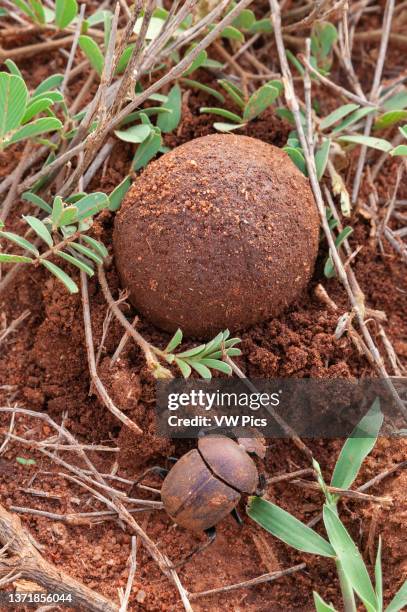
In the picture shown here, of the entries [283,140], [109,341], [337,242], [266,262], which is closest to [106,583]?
[109,341]

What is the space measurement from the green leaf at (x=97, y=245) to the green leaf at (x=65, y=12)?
102 centimetres

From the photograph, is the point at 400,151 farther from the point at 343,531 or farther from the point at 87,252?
the point at 343,531

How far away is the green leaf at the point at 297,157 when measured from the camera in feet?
8.76

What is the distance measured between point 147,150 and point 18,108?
543 millimetres

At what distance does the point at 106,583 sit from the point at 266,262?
1190mm

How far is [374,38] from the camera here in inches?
135

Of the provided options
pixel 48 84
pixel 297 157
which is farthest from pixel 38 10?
pixel 297 157

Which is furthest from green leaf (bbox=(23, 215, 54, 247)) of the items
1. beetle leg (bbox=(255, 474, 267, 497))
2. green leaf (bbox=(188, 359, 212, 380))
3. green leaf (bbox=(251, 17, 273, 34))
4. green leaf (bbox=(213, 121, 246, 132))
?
green leaf (bbox=(251, 17, 273, 34))

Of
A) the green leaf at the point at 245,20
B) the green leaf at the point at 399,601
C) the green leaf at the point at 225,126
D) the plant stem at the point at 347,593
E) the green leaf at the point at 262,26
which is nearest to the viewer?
the green leaf at the point at 399,601

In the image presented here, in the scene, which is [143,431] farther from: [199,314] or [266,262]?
[266,262]

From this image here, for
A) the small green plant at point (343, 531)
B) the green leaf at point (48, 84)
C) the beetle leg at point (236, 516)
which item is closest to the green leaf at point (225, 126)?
the green leaf at point (48, 84)

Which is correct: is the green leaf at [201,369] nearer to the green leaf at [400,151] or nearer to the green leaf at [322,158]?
the green leaf at [322,158]

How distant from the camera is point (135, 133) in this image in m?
2.67

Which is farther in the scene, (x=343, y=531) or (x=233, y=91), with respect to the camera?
(x=233, y=91)
